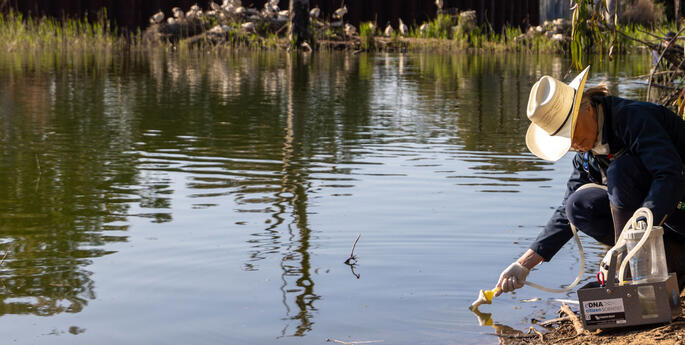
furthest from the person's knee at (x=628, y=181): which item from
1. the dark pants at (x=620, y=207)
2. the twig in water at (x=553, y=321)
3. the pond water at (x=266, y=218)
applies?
the pond water at (x=266, y=218)

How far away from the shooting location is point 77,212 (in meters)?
6.57

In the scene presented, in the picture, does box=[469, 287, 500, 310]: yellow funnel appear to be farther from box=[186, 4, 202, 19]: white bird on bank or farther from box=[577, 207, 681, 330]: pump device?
box=[186, 4, 202, 19]: white bird on bank

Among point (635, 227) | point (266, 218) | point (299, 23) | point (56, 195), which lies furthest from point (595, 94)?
point (299, 23)

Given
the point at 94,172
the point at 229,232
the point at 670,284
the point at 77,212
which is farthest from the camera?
the point at 94,172

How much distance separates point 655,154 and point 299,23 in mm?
21593

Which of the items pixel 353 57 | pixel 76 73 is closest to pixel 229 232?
pixel 76 73

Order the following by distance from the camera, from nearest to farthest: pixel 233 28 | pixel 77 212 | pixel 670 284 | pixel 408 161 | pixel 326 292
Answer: pixel 670 284, pixel 326 292, pixel 77 212, pixel 408 161, pixel 233 28

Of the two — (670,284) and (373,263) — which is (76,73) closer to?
(373,263)

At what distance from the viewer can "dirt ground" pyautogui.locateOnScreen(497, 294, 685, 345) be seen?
3730mm

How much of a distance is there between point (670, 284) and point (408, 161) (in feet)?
15.5

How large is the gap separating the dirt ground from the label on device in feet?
0.24

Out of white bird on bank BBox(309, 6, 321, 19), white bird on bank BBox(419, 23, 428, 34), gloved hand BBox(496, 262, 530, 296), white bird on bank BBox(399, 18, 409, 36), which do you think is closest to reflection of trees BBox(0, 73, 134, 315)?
gloved hand BBox(496, 262, 530, 296)

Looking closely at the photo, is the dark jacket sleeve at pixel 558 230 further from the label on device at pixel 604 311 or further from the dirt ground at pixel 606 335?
the label on device at pixel 604 311

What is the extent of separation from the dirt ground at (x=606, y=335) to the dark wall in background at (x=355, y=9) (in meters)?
23.5
